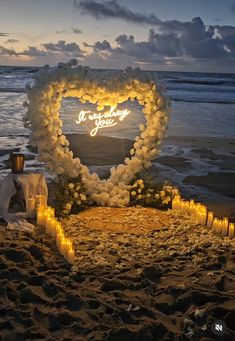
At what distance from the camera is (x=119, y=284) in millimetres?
5250

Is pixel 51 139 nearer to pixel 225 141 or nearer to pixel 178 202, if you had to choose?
pixel 178 202

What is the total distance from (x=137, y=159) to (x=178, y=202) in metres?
1.16

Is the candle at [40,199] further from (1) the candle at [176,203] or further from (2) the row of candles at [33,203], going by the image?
(1) the candle at [176,203]

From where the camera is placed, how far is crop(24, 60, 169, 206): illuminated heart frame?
296 inches

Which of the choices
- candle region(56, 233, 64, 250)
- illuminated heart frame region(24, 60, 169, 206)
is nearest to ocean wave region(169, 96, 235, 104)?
illuminated heart frame region(24, 60, 169, 206)

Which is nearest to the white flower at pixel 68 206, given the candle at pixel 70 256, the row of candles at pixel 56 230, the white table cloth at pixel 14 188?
the row of candles at pixel 56 230

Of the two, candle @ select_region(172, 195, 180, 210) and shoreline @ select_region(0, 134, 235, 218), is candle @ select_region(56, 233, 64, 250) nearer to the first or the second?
candle @ select_region(172, 195, 180, 210)

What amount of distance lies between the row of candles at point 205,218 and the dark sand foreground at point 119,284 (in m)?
0.23

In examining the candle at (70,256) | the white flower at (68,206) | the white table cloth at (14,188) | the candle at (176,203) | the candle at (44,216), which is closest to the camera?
the candle at (70,256)

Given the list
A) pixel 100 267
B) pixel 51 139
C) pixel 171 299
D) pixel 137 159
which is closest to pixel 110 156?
pixel 137 159

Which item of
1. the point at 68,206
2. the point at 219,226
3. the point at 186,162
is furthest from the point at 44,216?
the point at 186,162

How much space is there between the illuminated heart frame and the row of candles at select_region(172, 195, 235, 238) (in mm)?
1030

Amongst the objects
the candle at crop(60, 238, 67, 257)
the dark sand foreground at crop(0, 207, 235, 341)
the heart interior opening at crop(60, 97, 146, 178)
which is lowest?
the dark sand foreground at crop(0, 207, 235, 341)

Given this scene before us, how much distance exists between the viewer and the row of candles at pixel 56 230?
598 centimetres
